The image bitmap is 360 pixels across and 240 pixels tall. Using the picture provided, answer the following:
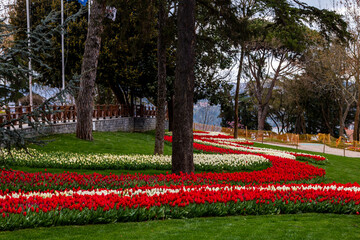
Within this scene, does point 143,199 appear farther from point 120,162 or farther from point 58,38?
point 58,38

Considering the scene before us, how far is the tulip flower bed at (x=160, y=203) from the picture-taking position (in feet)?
22.1

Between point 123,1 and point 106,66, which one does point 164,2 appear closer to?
point 123,1

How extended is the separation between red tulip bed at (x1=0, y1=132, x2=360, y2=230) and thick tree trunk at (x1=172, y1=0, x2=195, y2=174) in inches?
32.2

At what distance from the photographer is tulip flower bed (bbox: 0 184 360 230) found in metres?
6.73

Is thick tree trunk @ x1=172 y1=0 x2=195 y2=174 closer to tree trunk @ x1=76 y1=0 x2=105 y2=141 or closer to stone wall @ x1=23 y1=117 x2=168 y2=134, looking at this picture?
tree trunk @ x1=76 y1=0 x2=105 y2=141

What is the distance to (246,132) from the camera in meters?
A: 42.1

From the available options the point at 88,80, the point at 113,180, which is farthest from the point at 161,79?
the point at 88,80

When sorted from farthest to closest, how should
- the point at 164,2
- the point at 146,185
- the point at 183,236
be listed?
the point at 164,2, the point at 146,185, the point at 183,236

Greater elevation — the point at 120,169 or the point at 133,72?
the point at 133,72

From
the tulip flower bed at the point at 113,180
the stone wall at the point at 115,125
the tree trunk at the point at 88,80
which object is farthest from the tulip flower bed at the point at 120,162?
the stone wall at the point at 115,125

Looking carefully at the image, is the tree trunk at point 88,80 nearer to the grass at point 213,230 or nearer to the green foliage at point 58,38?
the green foliage at point 58,38

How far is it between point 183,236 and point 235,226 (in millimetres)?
1208

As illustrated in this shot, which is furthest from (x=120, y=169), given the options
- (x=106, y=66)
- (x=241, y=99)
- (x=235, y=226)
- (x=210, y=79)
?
(x=241, y=99)

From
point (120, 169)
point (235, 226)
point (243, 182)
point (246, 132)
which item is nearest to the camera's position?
point (235, 226)
